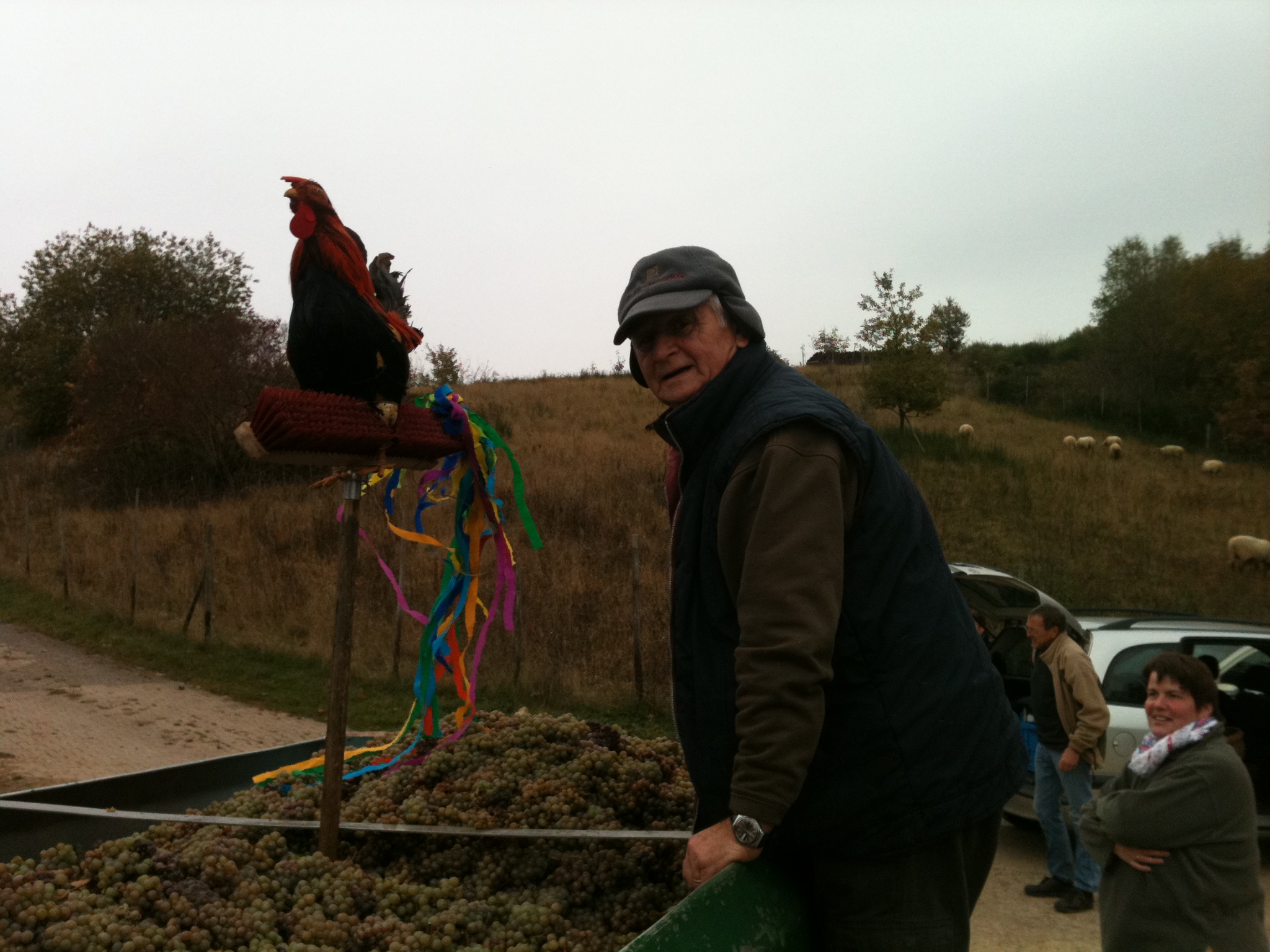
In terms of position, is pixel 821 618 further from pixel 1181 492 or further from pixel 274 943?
pixel 1181 492

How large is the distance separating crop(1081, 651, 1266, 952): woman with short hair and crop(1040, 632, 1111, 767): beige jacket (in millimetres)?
1857

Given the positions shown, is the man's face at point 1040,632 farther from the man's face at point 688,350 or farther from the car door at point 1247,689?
the man's face at point 688,350

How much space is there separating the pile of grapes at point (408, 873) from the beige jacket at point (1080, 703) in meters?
2.65

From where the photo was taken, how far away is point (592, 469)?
18.5 metres

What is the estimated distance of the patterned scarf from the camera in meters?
2.92

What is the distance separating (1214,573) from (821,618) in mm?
16103

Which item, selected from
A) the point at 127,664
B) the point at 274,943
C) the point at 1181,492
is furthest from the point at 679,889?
the point at 1181,492

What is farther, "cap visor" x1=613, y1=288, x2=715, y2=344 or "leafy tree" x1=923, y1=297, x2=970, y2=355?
"leafy tree" x1=923, y1=297, x2=970, y2=355

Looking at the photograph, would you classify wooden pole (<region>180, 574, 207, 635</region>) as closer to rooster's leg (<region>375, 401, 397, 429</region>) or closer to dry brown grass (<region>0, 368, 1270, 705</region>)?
dry brown grass (<region>0, 368, 1270, 705</region>)

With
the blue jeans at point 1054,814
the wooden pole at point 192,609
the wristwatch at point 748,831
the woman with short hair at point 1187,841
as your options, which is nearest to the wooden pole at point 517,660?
the wooden pole at point 192,609

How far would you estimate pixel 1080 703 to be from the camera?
190 inches

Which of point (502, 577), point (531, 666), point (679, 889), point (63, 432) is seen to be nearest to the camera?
point (679, 889)

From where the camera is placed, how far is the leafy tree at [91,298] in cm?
3056

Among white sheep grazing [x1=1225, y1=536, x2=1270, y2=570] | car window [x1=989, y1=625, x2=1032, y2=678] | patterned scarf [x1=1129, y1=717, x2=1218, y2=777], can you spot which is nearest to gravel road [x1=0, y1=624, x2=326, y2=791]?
car window [x1=989, y1=625, x2=1032, y2=678]
